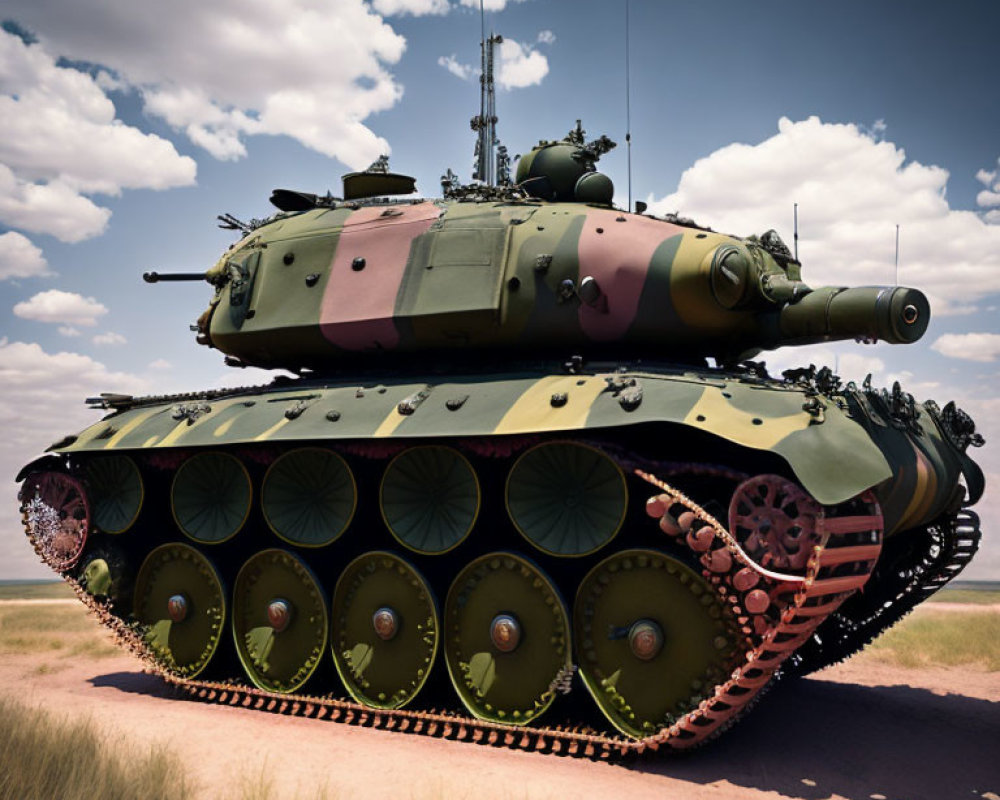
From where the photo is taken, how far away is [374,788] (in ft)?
23.0

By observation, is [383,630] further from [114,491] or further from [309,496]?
[114,491]

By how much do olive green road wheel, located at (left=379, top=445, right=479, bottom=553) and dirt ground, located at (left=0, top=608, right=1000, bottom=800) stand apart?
1.94m

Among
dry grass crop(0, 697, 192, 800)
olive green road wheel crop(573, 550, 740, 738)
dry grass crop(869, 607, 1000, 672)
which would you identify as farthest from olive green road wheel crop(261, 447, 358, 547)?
dry grass crop(869, 607, 1000, 672)

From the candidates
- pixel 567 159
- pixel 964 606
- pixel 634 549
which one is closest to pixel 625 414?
pixel 634 549

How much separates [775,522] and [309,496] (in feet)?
17.0

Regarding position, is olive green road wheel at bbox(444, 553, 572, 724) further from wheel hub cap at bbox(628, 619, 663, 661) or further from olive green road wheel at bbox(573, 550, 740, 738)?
wheel hub cap at bbox(628, 619, 663, 661)

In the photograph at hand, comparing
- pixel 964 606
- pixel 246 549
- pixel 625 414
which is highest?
pixel 625 414

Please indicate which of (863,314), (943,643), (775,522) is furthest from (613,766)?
(943,643)

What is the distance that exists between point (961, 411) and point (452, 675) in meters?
6.75

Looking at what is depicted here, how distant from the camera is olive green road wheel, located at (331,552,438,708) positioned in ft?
30.6

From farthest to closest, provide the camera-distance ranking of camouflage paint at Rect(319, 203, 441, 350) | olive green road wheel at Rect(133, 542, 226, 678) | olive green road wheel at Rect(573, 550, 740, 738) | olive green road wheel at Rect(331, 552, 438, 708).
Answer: olive green road wheel at Rect(133, 542, 226, 678), camouflage paint at Rect(319, 203, 441, 350), olive green road wheel at Rect(331, 552, 438, 708), olive green road wheel at Rect(573, 550, 740, 738)

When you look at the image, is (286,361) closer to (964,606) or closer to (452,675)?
(452,675)

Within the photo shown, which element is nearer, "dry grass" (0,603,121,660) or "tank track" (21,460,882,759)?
"tank track" (21,460,882,759)

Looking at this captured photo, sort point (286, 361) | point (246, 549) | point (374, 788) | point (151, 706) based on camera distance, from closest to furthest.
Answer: point (374, 788), point (151, 706), point (246, 549), point (286, 361)
